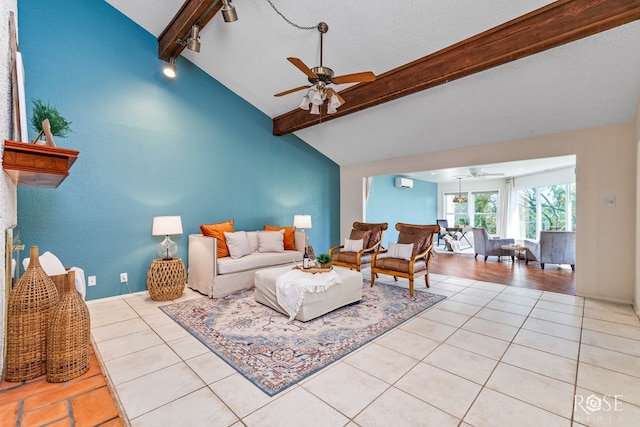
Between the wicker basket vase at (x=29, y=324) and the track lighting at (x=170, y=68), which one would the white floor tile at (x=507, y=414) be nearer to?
the wicker basket vase at (x=29, y=324)

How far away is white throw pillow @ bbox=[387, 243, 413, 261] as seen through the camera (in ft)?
13.8

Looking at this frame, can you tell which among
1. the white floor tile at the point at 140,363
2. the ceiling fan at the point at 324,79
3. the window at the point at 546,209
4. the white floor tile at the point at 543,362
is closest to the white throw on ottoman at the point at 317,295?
the white floor tile at the point at 140,363

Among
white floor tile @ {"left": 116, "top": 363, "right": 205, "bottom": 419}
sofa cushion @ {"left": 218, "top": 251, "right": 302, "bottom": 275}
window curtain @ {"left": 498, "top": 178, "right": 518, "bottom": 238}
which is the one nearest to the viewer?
white floor tile @ {"left": 116, "top": 363, "right": 205, "bottom": 419}

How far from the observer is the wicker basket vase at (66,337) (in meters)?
1.86

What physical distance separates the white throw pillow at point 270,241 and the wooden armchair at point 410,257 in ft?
5.17

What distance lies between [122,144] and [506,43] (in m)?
4.67

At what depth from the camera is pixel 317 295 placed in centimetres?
303

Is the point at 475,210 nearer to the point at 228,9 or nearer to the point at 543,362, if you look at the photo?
the point at 543,362

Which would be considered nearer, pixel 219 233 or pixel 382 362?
pixel 382 362

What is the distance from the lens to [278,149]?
5.67m

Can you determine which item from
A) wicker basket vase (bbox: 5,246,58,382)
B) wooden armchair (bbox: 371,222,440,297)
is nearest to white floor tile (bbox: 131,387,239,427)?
wicker basket vase (bbox: 5,246,58,382)

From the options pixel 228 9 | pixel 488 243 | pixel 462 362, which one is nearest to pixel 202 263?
pixel 228 9

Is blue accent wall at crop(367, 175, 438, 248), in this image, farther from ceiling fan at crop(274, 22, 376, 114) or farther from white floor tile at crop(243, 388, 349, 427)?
white floor tile at crop(243, 388, 349, 427)

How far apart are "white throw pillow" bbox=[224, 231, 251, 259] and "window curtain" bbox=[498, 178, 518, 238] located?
27.9 ft
